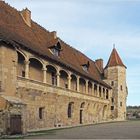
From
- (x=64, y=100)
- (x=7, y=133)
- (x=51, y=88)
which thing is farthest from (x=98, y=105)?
(x=7, y=133)

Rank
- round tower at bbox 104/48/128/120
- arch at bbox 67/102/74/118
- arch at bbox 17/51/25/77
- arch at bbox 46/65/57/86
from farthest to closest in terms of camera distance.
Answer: round tower at bbox 104/48/128/120, arch at bbox 67/102/74/118, arch at bbox 46/65/57/86, arch at bbox 17/51/25/77

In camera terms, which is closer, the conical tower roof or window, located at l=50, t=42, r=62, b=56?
window, located at l=50, t=42, r=62, b=56

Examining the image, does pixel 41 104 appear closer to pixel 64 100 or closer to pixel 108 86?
pixel 64 100

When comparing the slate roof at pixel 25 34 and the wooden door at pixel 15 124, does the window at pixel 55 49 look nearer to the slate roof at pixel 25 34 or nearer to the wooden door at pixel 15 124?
the slate roof at pixel 25 34

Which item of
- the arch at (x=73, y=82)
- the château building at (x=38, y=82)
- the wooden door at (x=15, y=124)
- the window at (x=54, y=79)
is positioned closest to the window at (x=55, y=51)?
the château building at (x=38, y=82)

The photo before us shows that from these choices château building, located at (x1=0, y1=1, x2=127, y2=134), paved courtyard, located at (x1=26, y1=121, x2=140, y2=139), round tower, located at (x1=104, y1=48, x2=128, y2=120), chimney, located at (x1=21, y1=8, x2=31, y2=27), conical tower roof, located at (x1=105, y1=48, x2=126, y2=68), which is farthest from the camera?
conical tower roof, located at (x1=105, y1=48, x2=126, y2=68)

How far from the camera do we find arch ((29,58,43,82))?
102ft

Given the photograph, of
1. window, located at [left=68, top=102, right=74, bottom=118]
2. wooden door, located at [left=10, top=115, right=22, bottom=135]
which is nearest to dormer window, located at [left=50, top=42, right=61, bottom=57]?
window, located at [left=68, top=102, right=74, bottom=118]

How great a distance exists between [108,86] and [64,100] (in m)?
21.0

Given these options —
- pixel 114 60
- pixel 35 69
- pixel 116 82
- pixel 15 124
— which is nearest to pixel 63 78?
pixel 35 69

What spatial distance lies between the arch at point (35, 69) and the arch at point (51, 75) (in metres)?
1.56

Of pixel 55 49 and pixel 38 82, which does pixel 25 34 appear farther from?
pixel 55 49

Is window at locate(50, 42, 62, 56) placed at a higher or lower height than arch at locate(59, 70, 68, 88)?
higher

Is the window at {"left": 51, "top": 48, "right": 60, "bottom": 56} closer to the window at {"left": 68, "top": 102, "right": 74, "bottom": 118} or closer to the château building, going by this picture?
the château building
